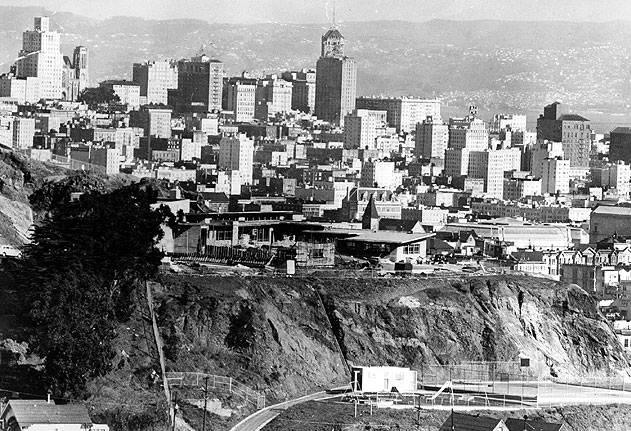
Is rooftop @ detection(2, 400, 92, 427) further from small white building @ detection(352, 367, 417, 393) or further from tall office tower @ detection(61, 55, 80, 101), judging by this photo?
tall office tower @ detection(61, 55, 80, 101)

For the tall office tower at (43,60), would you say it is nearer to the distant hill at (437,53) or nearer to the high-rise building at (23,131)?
the distant hill at (437,53)

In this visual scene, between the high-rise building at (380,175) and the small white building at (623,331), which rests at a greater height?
the high-rise building at (380,175)

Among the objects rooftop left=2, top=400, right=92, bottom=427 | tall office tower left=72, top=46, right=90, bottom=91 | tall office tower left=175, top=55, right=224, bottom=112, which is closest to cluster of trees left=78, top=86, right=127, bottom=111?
tall office tower left=72, top=46, right=90, bottom=91

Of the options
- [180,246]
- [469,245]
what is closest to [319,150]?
[469,245]

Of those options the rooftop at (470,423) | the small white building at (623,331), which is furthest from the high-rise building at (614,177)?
the rooftop at (470,423)

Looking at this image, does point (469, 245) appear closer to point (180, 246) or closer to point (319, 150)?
point (180, 246)

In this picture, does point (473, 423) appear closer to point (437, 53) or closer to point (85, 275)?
point (85, 275)
